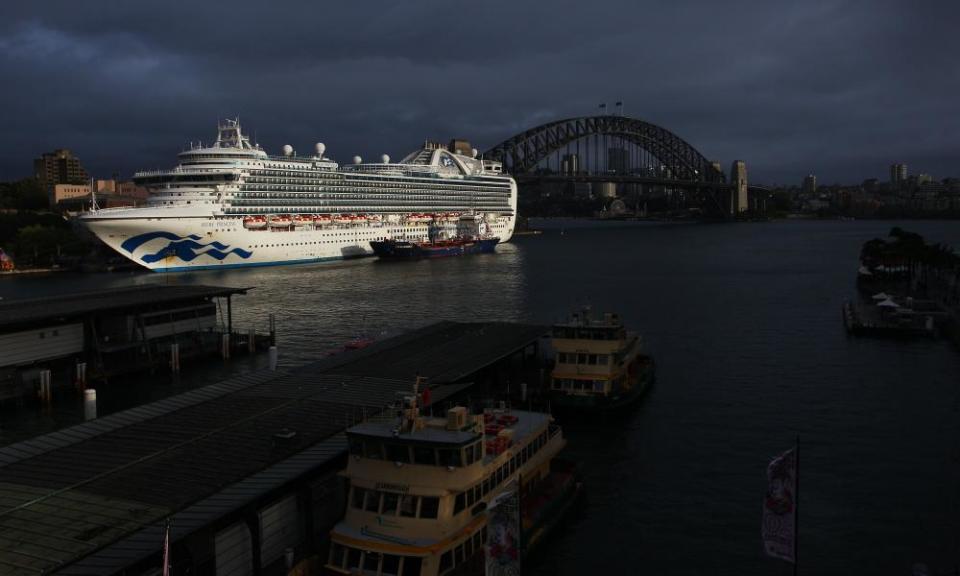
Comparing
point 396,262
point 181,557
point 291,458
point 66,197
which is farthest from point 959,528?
point 66,197

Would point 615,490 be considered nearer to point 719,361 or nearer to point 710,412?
point 710,412

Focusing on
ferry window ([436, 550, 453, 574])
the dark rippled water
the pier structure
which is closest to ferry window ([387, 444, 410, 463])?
ferry window ([436, 550, 453, 574])

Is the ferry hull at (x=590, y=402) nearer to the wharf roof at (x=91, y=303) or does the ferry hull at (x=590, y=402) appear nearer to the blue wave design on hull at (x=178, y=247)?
the wharf roof at (x=91, y=303)

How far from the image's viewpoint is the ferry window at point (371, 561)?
42.1ft

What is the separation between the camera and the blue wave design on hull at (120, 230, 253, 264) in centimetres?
6706

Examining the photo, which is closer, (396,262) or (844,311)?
(844,311)

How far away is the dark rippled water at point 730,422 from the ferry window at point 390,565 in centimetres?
377

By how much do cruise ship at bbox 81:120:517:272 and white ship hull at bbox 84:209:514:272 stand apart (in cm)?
9

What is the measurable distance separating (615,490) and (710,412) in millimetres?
7466

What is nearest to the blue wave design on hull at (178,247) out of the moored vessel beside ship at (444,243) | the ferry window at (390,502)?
the moored vessel beside ship at (444,243)

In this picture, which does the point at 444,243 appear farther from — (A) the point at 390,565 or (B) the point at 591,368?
(A) the point at 390,565

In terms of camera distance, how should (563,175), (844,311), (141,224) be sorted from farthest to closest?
(563,175) < (141,224) < (844,311)

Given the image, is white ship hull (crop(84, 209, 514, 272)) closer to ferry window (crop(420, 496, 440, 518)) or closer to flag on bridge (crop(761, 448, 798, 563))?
ferry window (crop(420, 496, 440, 518))

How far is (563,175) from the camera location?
6860 inches
